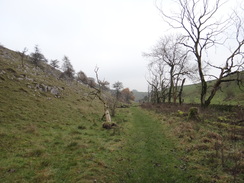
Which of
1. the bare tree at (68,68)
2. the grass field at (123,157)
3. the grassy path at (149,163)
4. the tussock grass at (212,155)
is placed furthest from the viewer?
the bare tree at (68,68)

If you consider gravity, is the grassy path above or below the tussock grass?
below

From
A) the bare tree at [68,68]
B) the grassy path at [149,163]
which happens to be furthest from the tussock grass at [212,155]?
the bare tree at [68,68]

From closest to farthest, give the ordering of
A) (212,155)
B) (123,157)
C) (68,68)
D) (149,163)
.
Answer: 1. (212,155)
2. (149,163)
3. (123,157)
4. (68,68)

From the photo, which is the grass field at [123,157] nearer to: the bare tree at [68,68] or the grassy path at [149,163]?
the grassy path at [149,163]

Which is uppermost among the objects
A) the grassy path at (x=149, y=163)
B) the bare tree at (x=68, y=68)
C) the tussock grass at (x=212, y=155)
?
the bare tree at (x=68, y=68)

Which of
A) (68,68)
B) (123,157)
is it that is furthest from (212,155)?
A: (68,68)

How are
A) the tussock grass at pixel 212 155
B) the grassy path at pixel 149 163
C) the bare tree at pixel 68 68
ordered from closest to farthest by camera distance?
the tussock grass at pixel 212 155 → the grassy path at pixel 149 163 → the bare tree at pixel 68 68

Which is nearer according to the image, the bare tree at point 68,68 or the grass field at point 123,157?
the grass field at point 123,157

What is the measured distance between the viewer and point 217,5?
53.8 feet

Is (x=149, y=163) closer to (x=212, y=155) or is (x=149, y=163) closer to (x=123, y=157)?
(x=123, y=157)

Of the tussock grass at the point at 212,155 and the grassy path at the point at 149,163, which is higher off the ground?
the tussock grass at the point at 212,155

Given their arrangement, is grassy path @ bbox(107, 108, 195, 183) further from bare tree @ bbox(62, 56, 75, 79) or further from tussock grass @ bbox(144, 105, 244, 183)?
bare tree @ bbox(62, 56, 75, 79)

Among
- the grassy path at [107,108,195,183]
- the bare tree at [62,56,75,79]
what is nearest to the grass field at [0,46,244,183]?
the grassy path at [107,108,195,183]

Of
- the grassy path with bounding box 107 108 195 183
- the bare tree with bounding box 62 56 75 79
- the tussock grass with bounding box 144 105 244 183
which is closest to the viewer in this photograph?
the tussock grass with bounding box 144 105 244 183
